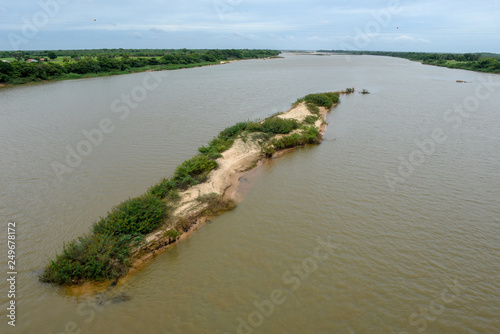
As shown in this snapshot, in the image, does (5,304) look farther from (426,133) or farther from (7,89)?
(7,89)

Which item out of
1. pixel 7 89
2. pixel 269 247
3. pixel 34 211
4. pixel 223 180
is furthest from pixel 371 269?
pixel 7 89

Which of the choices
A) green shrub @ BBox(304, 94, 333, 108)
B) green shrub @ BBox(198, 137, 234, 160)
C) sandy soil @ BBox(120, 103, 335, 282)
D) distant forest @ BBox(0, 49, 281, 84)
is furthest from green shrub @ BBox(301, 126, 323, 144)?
distant forest @ BBox(0, 49, 281, 84)

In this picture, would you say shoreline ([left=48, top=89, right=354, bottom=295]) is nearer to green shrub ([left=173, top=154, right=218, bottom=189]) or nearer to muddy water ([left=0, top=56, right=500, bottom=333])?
green shrub ([left=173, top=154, right=218, bottom=189])

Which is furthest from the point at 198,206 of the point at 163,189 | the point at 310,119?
the point at 310,119

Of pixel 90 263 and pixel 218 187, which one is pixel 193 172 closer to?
pixel 218 187

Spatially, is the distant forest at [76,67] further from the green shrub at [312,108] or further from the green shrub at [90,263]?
the green shrub at [90,263]
